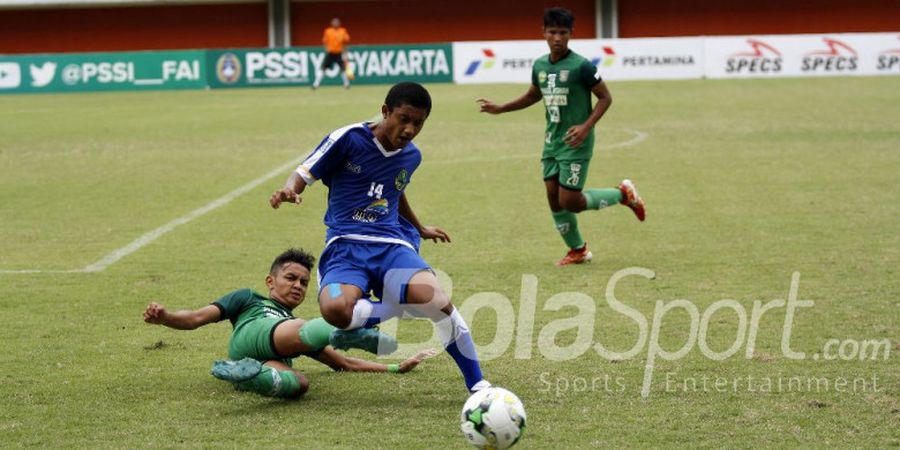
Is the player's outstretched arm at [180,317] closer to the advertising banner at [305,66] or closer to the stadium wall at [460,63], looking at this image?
the stadium wall at [460,63]

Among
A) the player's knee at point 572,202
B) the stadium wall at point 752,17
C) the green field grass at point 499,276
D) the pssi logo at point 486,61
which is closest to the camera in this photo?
the green field grass at point 499,276

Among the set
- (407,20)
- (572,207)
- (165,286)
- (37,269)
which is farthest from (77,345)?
(407,20)

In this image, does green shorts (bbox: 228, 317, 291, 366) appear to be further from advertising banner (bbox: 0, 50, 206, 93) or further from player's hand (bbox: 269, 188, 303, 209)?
advertising banner (bbox: 0, 50, 206, 93)

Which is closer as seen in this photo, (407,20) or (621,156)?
(621,156)

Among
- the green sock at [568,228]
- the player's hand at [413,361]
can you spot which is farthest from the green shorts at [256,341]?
the green sock at [568,228]

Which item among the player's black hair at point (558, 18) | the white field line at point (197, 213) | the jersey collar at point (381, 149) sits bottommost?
the white field line at point (197, 213)

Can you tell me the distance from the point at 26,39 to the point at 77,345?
44.1 metres

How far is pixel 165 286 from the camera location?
372 inches

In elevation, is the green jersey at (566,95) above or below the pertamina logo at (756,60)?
above

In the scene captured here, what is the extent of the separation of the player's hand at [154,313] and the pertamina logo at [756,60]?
3142 centimetres

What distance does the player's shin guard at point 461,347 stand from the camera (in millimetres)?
6098

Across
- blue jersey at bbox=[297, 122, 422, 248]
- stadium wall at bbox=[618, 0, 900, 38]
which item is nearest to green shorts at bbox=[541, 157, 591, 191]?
blue jersey at bbox=[297, 122, 422, 248]

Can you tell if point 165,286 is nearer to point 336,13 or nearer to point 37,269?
point 37,269

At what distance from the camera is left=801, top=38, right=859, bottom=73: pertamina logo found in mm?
35000
